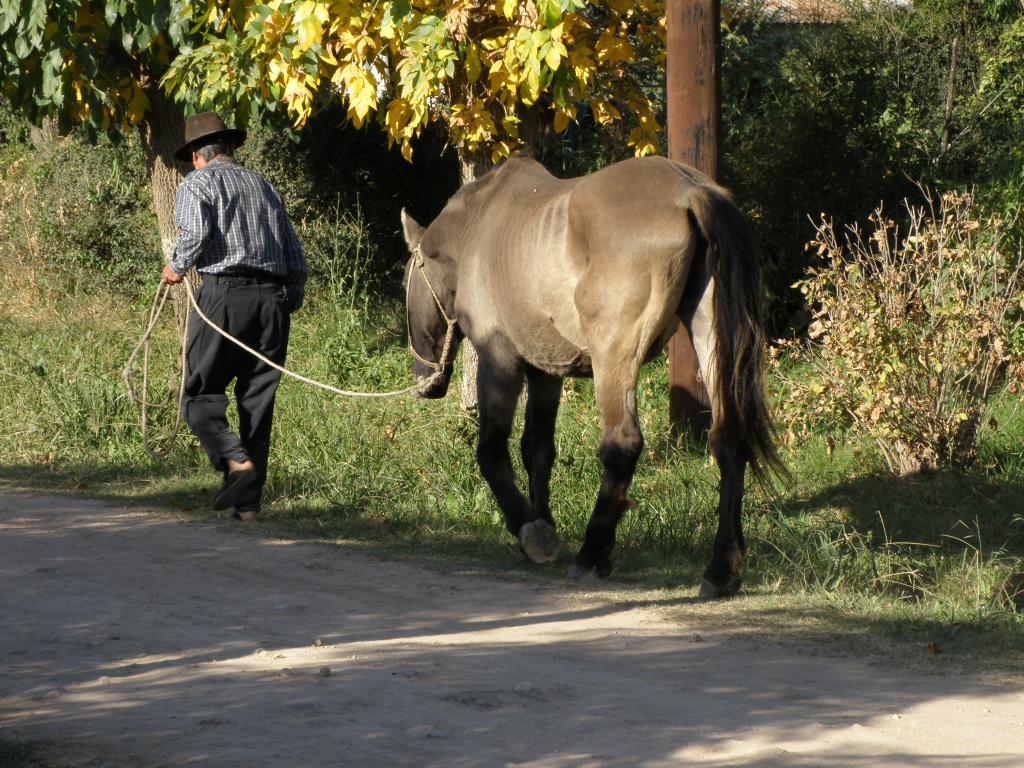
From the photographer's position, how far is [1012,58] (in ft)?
48.4

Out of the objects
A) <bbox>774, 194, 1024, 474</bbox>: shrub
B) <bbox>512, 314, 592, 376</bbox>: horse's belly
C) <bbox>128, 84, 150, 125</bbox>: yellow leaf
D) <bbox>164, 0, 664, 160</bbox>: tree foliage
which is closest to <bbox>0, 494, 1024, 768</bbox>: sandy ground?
<bbox>512, 314, 592, 376</bbox>: horse's belly

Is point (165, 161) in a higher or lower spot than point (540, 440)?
higher

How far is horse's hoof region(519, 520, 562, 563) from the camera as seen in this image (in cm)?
665

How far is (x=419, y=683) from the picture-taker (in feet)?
15.9

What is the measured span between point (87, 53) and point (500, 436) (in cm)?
561

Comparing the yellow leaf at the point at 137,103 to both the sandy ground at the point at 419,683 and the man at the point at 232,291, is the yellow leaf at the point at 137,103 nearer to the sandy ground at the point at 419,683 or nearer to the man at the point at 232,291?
the man at the point at 232,291

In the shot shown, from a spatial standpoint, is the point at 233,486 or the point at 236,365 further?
the point at 236,365

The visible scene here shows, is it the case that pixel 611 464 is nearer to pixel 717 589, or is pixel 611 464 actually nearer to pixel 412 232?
pixel 717 589

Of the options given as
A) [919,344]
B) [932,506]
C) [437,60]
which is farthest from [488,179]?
[932,506]

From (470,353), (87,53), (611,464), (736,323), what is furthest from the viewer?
(87,53)

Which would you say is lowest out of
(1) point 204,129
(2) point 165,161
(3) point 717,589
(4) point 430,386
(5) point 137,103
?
(3) point 717,589

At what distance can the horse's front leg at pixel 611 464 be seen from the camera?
20.4ft

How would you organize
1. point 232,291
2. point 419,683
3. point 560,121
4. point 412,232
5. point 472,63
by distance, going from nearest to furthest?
point 419,683 → point 412,232 → point 232,291 → point 472,63 → point 560,121

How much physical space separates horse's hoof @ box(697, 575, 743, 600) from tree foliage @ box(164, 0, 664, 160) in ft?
10.1
